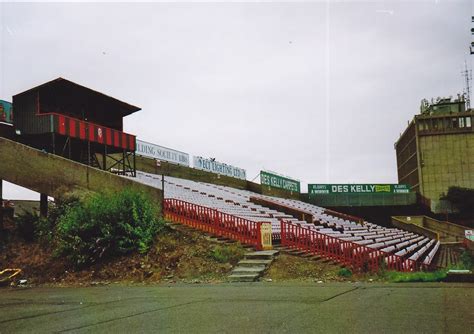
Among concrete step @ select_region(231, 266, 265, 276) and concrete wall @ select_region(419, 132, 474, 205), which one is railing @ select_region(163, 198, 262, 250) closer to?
concrete step @ select_region(231, 266, 265, 276)

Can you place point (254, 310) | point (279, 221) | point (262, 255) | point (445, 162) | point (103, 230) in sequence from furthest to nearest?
point (445, 162) < point (279, 221) < point (103, 230) < point (262, 255) < point (254, 310)

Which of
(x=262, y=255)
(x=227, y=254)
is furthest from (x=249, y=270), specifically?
(x=227, y=254)

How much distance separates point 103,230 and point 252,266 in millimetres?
4636

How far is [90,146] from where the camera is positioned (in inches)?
971

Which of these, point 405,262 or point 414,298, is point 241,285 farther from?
point 405,262

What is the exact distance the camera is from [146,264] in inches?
556

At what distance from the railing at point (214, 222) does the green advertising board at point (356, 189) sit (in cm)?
3976

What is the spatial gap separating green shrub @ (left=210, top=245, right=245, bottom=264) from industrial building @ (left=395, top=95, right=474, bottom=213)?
7790cm

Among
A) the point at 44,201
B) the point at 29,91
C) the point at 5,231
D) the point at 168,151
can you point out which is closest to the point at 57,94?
the point at 29,91

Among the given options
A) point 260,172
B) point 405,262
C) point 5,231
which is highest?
point 260,172

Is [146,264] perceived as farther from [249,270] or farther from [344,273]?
[344,273]

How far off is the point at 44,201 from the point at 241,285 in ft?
35.6

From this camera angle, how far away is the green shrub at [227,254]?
570 inches

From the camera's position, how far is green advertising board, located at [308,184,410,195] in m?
56.0
